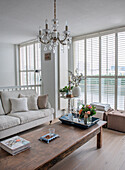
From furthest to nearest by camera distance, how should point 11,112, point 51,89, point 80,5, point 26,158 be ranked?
point 51,89
point 11,112
point 80,5
point 26,158

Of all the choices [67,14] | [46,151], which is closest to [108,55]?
[67,14]

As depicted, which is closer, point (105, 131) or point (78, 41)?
point (105, 131)

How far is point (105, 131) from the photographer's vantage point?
3406 mm

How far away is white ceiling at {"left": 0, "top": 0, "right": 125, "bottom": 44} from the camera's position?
96.7 inches

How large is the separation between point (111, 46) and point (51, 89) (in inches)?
84.2

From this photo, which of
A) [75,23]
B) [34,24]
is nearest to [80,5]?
[75,23]

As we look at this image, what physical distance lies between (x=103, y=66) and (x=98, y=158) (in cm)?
261

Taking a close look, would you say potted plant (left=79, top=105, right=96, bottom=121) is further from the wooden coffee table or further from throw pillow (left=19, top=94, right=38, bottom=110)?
throw pillow (left=19, top=94, right=38, bottom=110)

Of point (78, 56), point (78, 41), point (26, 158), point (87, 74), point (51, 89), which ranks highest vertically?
point (78, 41)

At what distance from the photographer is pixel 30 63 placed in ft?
18.5

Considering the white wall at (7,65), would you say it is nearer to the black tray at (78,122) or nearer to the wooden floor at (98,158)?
the black tray at (78,122)

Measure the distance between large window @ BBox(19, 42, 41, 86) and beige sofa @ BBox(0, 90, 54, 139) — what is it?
164cm

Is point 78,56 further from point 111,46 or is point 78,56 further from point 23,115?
point 23,115

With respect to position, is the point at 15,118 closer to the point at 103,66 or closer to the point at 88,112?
the point at 88,112
